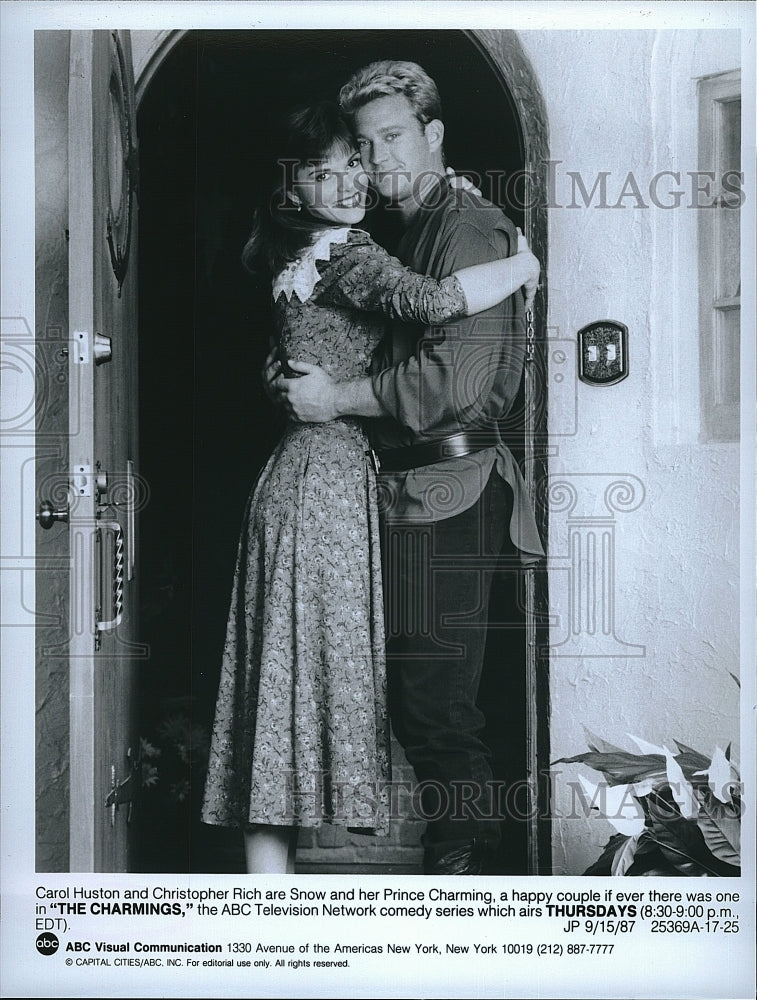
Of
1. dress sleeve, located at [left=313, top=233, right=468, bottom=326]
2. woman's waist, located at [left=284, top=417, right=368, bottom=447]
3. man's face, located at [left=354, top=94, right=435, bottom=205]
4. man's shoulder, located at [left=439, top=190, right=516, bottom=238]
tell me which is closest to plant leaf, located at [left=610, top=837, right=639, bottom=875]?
woman's waist, located at [left=284, top=417, right=368, bottom=447]

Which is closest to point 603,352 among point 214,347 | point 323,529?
point 323,529

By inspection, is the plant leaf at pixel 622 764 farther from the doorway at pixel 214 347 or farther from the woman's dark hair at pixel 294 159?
the woman's dark hair at pixel 294 159

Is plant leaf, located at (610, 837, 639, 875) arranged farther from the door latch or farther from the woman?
the door latch

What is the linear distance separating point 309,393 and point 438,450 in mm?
285

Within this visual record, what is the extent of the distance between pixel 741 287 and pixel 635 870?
3.94 ft

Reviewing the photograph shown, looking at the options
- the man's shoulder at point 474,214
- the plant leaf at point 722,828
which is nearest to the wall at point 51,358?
the man's shoulder at point 474,214

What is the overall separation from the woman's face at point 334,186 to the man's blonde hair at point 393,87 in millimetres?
102

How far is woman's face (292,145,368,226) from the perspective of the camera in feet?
6.86

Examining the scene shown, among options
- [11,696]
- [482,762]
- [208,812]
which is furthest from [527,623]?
[11,696]

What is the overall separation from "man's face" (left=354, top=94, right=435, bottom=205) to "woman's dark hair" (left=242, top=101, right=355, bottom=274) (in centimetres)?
4

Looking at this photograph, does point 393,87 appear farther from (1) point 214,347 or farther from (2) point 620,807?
(2) point 620,807

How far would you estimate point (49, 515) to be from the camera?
208 centimetres

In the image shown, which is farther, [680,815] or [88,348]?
[680,815]

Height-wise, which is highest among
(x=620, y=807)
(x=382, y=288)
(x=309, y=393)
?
(x=382, y=288)
